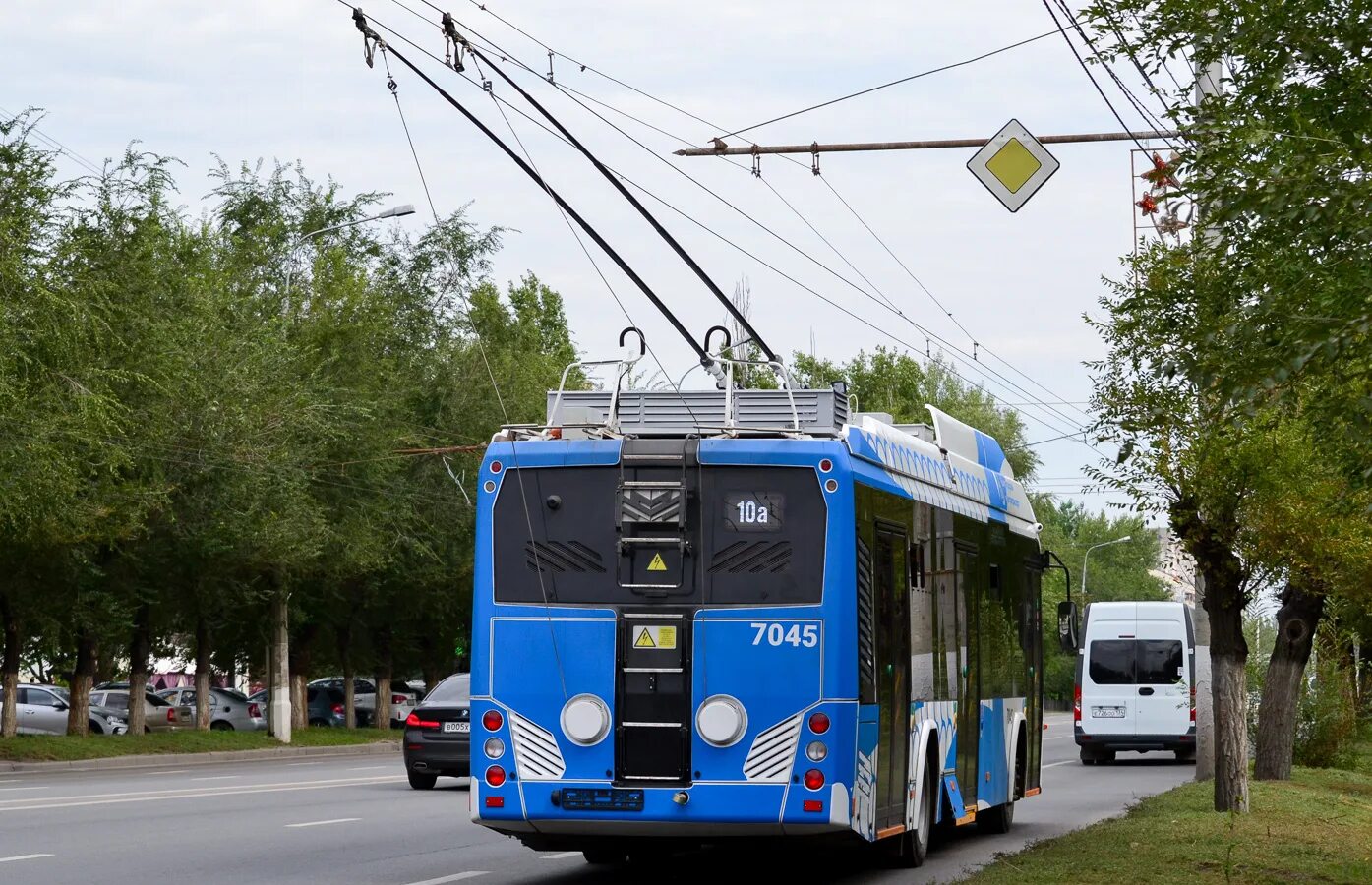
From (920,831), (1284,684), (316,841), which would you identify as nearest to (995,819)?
(920,831)

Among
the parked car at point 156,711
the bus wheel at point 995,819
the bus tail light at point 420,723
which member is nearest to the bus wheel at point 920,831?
the bus wheel at point 995,819

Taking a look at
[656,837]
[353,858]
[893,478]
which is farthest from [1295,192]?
[353,858]

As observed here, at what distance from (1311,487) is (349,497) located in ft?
90.2

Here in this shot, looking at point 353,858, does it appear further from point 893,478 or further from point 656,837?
point 893,478

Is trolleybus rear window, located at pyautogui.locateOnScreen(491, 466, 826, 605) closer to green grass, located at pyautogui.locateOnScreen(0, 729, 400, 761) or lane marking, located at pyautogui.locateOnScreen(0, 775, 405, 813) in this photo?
lane marking, located at pyautogui.locateOnScreen(0, 775, 405, 813)

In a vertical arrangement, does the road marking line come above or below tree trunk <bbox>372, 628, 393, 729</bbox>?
below

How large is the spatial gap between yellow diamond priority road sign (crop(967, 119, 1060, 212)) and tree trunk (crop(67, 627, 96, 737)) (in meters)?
25.5

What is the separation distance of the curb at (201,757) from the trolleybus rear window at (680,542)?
21.5 meters

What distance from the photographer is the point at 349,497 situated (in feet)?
139

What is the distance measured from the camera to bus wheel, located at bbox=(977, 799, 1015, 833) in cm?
1834

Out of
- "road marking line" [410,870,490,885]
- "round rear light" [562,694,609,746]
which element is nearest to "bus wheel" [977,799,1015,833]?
"road marking line" [410,870,490,885]

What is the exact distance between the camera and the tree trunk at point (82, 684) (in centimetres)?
3744

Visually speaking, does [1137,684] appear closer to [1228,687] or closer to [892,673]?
[1228,687]

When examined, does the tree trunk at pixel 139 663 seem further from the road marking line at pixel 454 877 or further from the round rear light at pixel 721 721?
the round rear light at pixel 721 721
